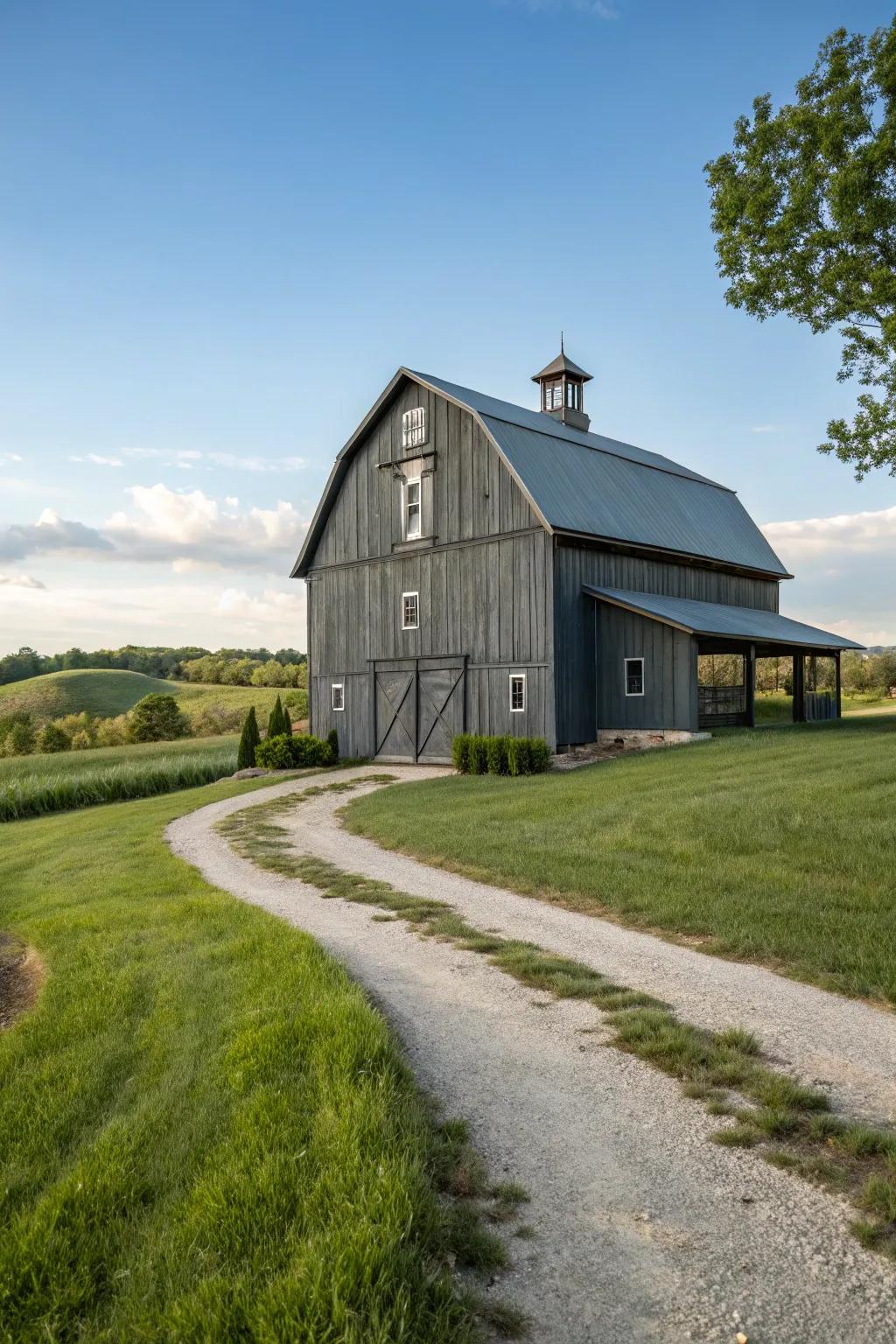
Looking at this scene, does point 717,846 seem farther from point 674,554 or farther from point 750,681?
point 674,554

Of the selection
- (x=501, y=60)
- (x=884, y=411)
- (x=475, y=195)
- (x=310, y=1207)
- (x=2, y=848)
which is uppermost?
(x=501, y=60)

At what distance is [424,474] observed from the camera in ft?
82.6

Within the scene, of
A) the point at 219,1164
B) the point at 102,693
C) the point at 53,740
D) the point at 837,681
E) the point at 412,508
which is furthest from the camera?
the point at 102,693

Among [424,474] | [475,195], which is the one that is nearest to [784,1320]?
[475,195]

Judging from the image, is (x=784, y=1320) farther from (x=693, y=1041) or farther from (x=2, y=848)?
(x=2, y=848)

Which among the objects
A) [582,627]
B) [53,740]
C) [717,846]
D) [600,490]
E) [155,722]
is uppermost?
[600,490]

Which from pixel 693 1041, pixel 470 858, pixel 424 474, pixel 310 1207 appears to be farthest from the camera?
pixel 424 474

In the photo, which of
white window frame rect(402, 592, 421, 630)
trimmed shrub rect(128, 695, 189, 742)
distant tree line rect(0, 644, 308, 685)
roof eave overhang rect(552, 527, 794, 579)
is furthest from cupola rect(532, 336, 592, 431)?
distant tree line rect(0, 644, 308, 685)

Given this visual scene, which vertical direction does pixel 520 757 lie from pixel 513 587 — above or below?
below

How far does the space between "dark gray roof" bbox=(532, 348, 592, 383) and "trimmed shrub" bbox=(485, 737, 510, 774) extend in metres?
15.1

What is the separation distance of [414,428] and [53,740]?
3344 cm

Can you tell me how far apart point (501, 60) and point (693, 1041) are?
17326mm

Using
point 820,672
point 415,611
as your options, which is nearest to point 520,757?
point 415,611

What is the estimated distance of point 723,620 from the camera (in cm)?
2466
